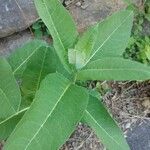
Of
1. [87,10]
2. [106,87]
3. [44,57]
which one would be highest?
[44,57]

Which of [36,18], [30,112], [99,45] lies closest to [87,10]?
[36,18]

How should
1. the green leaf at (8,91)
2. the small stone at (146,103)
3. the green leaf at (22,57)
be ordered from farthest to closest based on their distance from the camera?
the small stone at (146,103) → the green leaf at (22,57) → the green leaf at (8,91)

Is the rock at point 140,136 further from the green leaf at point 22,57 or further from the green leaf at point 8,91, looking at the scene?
the green leaf at point 8,91

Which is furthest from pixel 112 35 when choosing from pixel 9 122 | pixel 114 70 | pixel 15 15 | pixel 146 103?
pixel 146 103

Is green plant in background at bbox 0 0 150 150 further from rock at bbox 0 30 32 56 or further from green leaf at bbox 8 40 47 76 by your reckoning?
rock at bbox 0 30 32 56

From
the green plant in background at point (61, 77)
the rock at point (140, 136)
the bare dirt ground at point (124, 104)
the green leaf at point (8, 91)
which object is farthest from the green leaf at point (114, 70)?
the rock at point (140, 136)

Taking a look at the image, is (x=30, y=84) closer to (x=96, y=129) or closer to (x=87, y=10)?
(x=96, y=129)

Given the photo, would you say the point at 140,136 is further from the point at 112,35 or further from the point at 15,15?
the point at 112,35
